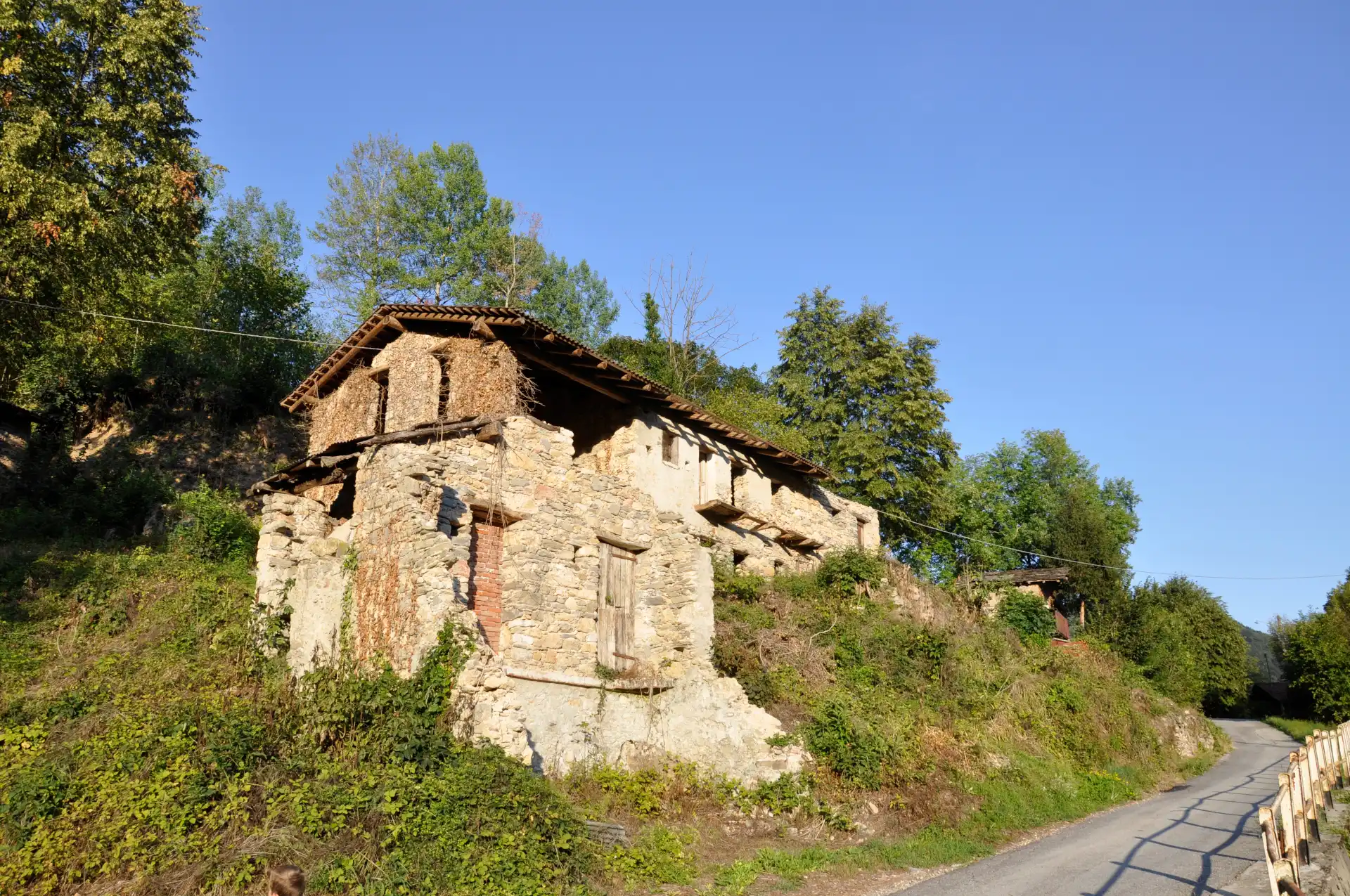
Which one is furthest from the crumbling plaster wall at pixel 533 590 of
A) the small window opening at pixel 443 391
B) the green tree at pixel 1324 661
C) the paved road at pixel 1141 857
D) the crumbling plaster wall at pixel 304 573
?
the green tree at pixel 1324 661

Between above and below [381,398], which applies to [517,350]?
above

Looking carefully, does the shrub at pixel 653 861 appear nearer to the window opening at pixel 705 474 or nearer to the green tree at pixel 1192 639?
the window opening at pixel 705 474

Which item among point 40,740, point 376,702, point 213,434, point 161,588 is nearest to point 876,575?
point 376,702

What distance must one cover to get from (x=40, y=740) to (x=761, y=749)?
33.1 ft

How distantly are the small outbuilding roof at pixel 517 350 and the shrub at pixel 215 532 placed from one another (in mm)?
3129

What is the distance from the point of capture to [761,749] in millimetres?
14898

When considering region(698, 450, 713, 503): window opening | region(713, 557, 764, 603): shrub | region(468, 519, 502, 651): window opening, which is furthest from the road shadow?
region(698, 450, 713, 503): window opening

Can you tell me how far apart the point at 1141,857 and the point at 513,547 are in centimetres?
1063

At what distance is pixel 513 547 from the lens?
15.1 m

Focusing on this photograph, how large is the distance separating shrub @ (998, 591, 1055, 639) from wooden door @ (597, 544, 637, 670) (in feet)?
52.1

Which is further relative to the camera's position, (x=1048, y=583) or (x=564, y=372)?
(x=1048, y=583)

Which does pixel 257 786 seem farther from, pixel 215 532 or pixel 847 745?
pixel 215 532

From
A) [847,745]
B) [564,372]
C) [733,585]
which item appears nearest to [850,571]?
[733,585]

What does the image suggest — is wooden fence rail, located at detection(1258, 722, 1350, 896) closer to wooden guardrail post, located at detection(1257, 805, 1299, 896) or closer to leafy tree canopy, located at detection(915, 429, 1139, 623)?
wooden guardrail post, located at detection(1257, 805, 1299, 896)
